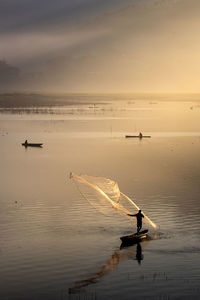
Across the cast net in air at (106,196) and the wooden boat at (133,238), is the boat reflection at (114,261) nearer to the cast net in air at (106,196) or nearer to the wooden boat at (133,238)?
the wooden boat at (133,238)

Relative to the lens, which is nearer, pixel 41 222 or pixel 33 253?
pixel 33 253

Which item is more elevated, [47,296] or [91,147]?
[91,147]

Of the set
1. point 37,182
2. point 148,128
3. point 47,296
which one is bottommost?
point 47,296

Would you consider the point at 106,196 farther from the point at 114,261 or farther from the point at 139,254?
the point at 114,261

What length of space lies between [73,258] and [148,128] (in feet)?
466

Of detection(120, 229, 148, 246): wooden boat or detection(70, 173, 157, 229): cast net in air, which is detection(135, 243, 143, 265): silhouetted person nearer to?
detection(120, 229, 148, 246): wooden boat

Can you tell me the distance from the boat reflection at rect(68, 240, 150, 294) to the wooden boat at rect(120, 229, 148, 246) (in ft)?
1.02

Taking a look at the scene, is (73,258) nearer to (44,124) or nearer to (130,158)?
(130,158)

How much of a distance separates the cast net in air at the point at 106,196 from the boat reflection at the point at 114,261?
4.00m

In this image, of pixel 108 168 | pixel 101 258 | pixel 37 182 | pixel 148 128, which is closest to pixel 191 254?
pixel 101 258

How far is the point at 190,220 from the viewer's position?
50750 mm

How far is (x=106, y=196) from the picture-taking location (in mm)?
42906

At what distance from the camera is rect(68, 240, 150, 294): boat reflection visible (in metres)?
33.8

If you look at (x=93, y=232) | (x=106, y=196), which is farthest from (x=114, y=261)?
(x=93, y=232)
